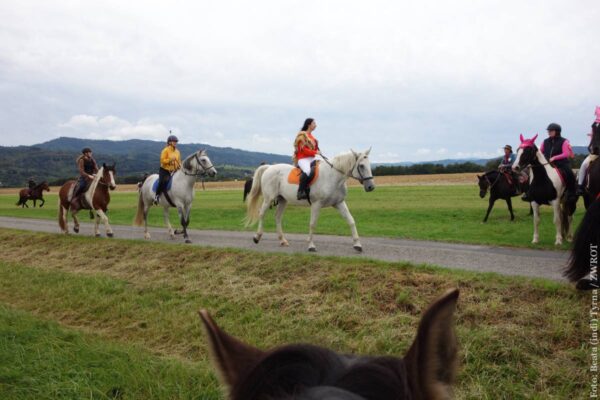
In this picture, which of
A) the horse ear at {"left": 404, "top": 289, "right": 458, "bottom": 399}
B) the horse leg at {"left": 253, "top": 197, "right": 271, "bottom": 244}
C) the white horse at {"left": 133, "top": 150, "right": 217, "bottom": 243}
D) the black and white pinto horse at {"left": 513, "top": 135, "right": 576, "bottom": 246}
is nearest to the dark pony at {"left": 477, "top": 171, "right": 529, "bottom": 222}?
the black and white pinto horse at {"left": 513, "top": 135, "right": 576, "bottom": 246}

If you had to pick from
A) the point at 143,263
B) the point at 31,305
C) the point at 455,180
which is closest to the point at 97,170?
the point at 143,263

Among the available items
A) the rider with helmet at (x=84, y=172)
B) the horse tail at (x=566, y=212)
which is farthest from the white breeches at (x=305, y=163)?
the rider with helmet at (x=84, y=172)

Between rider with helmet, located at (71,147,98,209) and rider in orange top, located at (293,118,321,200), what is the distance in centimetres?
823

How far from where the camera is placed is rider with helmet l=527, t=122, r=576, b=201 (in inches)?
431

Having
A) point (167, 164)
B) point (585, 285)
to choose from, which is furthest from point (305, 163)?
point (585, 285)

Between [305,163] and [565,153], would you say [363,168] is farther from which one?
[565,153]

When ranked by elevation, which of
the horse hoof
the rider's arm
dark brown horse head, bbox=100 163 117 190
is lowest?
the horse hoof

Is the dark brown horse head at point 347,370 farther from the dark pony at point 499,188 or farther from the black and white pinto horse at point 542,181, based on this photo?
the dark pony at point 499,188

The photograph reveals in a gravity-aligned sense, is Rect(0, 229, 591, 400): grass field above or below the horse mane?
below

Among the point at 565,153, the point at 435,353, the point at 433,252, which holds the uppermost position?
the point at 565,153

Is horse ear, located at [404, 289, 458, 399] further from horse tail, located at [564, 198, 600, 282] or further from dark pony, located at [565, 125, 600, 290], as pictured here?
horse tail, located at [564, 198, 600, 282]

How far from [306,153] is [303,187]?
3.10 feet

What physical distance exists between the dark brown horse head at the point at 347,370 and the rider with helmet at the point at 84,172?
1529cm

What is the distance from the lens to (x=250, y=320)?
20.7 feet
